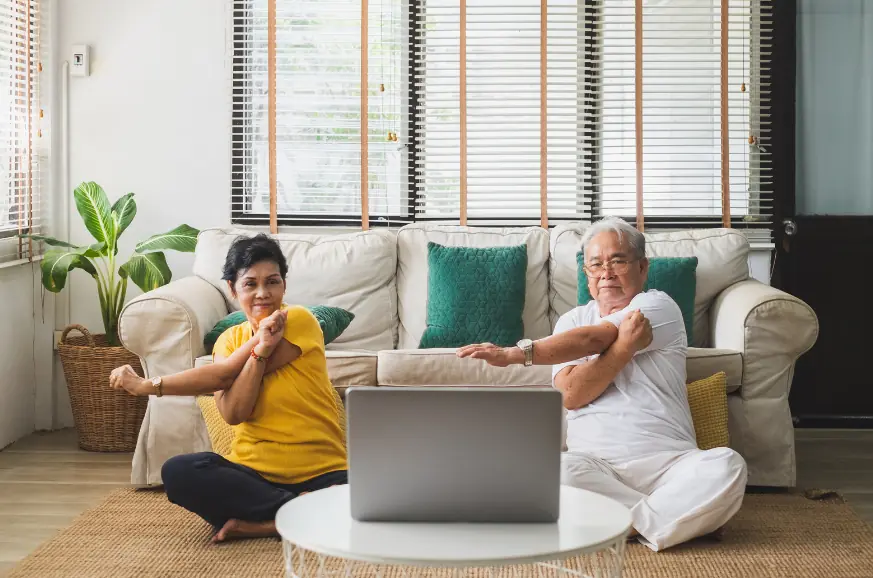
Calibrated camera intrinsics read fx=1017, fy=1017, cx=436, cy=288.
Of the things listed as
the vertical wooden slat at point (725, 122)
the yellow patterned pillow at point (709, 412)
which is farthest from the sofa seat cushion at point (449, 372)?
the vertical wooden slat at point (725, 122)

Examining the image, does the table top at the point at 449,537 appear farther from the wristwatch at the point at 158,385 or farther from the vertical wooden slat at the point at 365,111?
the vertical wooden slat at the point at 365,111

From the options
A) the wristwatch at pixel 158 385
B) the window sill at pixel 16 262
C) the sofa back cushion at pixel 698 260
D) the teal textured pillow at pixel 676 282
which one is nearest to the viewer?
the wristwatch at pixel 158 385

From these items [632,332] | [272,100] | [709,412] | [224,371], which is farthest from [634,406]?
[272,100]

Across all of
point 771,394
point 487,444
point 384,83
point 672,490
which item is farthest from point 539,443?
point 384,83

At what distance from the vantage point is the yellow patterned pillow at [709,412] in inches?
127

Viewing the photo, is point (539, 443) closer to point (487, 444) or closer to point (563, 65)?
point (487, 444)

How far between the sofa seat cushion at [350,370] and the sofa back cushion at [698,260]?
0.90 meters

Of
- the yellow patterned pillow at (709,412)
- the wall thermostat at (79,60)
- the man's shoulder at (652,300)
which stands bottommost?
the yellow patterned pillow at (709,412)

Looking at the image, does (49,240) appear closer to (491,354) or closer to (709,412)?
(491,354)

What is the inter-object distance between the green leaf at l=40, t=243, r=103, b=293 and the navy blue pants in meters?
1.54

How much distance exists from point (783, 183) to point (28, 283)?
337cm

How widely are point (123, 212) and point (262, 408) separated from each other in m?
1.86

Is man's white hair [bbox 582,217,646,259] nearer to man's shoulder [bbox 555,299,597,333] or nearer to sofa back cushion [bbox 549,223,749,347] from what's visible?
man's shoulder [bbox 555,299,597,333]

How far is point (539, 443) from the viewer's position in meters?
1.64
